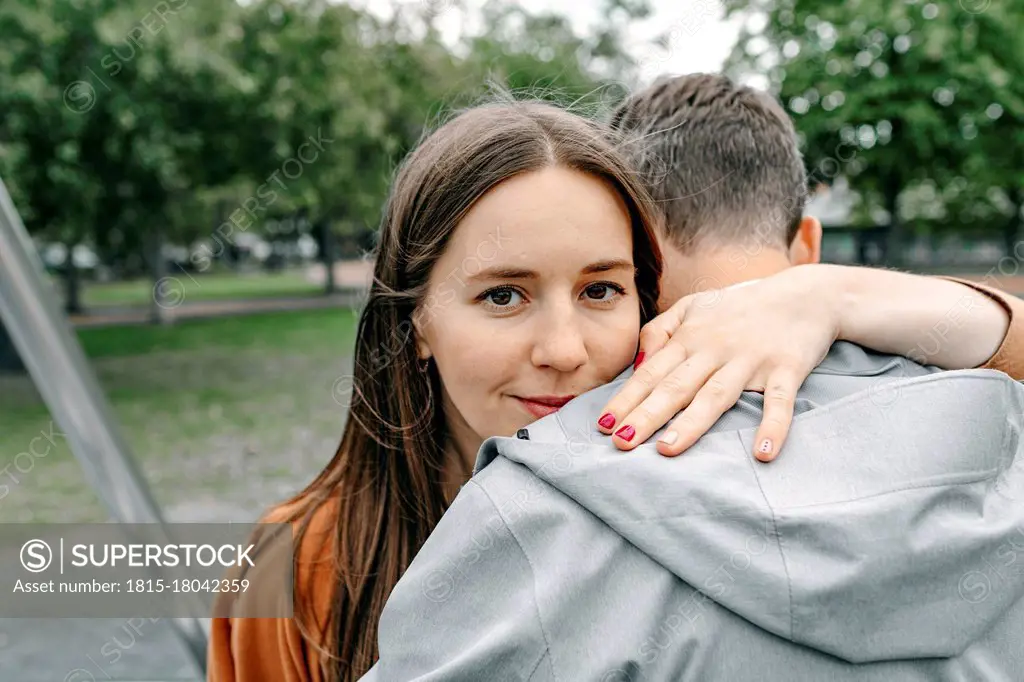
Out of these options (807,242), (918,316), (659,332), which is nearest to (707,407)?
(659,332)

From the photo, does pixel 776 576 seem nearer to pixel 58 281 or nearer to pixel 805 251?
pixel 805 251

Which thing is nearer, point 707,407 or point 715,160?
point 707,407

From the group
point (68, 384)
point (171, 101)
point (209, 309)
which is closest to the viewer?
point (68, 384)

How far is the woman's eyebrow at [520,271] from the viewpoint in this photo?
1453mm

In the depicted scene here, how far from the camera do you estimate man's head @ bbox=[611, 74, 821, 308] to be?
1876 millimetres

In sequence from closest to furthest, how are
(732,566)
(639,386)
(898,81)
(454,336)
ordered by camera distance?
1. (732,566)
2. (639,386)
3. (454,336)
4. (898,81)

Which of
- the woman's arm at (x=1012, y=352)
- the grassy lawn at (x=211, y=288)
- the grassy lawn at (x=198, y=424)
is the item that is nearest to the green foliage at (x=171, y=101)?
the grassy lawn at (x=198, y=424)

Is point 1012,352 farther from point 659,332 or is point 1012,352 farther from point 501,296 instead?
point 501,296

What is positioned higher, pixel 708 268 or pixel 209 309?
pixel 708 268

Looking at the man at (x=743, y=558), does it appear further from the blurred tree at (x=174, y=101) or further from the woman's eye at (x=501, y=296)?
the blurred tree at (x=174, y=101)

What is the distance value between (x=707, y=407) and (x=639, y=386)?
0.33ft

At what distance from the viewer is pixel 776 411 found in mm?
1206

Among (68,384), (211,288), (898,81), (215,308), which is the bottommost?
(211,288)

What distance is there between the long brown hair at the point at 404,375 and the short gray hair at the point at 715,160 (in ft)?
0.63
